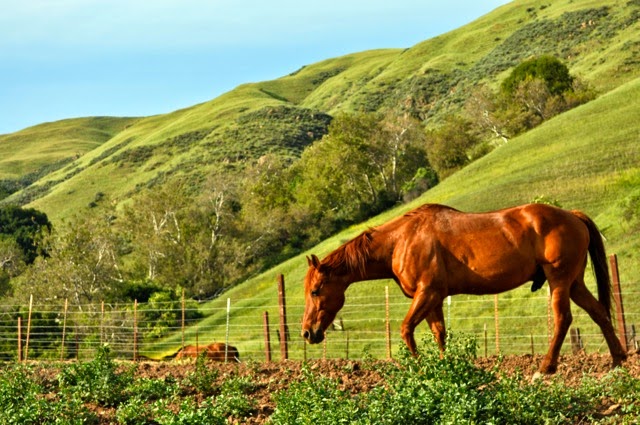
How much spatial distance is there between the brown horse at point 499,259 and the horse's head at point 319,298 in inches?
32.3

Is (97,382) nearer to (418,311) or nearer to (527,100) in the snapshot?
(418,311)

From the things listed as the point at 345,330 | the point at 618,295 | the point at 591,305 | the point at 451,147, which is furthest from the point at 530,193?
the point at 591,305

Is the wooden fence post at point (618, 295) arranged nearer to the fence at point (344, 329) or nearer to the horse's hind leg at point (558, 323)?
the fence at point (344, 329)

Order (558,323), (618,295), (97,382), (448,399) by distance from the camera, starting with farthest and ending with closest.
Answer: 1. (618,295)
2. (97,382)
3. (558,323)
4. (448,399)

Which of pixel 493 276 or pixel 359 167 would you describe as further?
pixel 359 167

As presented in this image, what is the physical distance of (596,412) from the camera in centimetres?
745

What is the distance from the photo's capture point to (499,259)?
9562 mm

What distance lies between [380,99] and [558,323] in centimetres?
13802

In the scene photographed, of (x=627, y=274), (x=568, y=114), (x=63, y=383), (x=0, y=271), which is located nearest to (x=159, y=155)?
(x=0, y=271)

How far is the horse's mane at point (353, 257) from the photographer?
407 inches

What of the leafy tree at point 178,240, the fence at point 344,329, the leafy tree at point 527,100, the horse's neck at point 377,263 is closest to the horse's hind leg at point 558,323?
the horse's neck at point 377,263

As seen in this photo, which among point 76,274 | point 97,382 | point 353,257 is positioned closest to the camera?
point 353,257

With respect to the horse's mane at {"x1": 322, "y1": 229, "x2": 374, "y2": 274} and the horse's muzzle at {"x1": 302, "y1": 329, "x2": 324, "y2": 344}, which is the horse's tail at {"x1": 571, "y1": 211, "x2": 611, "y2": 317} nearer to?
the horse's mane at {"x1": 322, "y1": 229, "x2": 374, "y2": 274}

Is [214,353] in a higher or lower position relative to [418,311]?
lower
